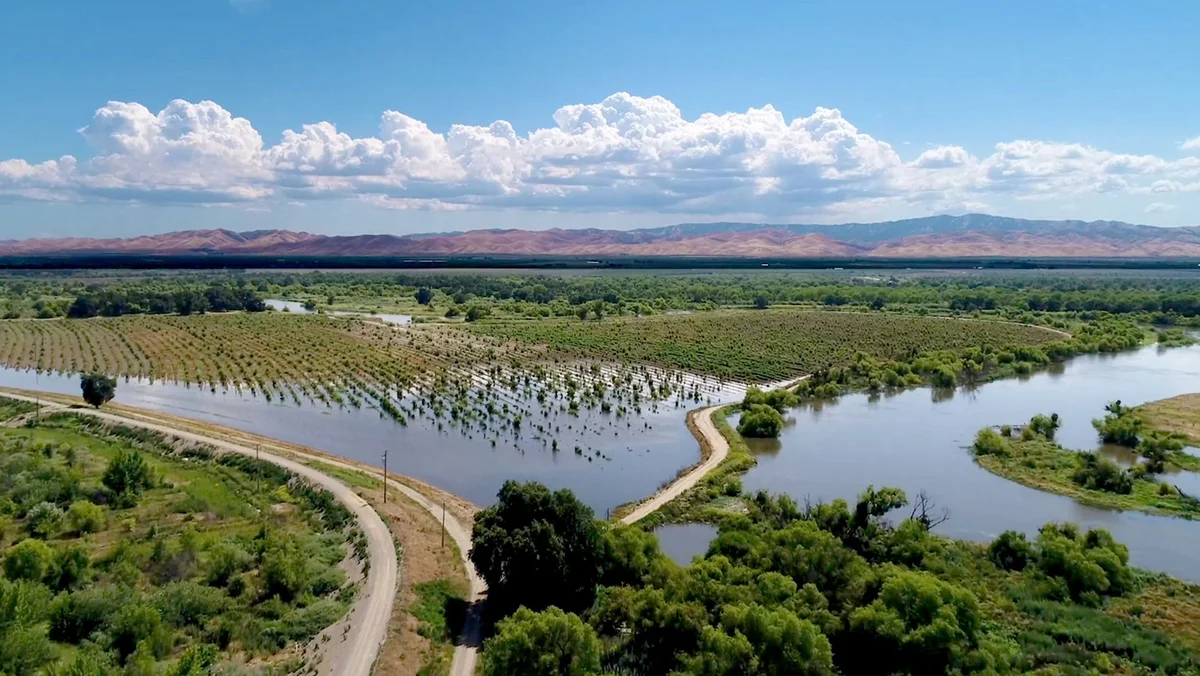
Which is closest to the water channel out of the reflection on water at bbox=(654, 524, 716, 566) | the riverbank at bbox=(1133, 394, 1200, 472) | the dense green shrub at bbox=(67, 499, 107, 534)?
the reflection on water at bbox=(654, 524, 716, 566)

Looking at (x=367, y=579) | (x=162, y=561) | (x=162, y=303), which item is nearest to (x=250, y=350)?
(x=162, y=303)

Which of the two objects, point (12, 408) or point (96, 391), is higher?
point (96, 391)

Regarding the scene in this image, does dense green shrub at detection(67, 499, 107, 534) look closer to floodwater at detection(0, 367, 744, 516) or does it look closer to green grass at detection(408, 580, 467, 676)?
floodwater at detection(0, 367, 744, 516)

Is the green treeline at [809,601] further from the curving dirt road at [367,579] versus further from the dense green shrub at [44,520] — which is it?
the dense green shrub at [44,520]

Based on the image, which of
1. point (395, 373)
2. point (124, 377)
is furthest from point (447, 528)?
point (124, 377)

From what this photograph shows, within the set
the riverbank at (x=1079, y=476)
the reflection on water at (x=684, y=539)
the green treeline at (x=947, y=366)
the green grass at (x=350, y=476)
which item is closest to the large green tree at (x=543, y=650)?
the reflection on water at (x=684, y=539)

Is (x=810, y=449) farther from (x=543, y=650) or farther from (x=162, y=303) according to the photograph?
(x=162, y=303)

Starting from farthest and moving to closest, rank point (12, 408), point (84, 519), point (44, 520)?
point (12, 408) < point (84, 519) < point (44, 520)
